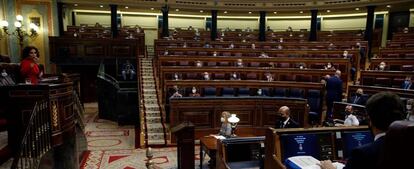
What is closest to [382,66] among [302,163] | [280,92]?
[280,92]

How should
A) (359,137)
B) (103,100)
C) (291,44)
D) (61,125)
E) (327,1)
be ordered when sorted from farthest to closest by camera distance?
(327,1) → (291,44) → (103,100) → (61,125) → (359,137)

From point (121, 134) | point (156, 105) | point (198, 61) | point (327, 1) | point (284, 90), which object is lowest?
point (121, 134)

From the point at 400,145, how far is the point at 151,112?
6808 mm

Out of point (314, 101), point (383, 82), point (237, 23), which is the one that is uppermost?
point (237, 23)

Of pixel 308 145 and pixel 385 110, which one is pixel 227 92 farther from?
pixel 385 110

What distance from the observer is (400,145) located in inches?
38.7

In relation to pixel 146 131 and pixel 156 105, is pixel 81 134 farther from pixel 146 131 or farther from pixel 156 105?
pixel 156 105

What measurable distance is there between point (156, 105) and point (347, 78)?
5.58m

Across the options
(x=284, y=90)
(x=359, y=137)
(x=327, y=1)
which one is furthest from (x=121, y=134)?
(x=327, y=1)

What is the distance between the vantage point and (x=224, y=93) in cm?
754

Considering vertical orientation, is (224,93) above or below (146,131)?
above

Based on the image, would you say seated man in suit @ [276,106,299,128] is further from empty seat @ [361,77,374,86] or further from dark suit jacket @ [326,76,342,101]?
empty seat @ [361,77,374,86]

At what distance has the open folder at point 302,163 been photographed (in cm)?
206

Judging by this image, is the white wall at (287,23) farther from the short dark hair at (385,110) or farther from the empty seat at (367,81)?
the short dark hair at (385,110)
